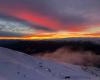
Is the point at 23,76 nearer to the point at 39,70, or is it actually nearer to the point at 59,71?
the point at 39,70

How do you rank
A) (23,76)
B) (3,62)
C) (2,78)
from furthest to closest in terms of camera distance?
(3,62) < (23,76) < (2,78)

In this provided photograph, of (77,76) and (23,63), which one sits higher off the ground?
(23,63)

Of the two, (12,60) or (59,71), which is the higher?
(12,60)

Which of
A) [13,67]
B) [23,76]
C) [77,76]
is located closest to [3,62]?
[13,67]

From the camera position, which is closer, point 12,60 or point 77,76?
point 12,60

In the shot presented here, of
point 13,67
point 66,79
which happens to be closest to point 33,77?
point 13,67

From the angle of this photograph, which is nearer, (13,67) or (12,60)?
(13,67)

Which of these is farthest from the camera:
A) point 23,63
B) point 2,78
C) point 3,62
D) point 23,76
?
point 23,63

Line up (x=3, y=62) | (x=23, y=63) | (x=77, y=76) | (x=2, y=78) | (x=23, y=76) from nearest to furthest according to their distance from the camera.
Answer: (x=2, y=78), (x=23, y=76), (x=3, y=62), (x=23, y=63), (x=77, y=76)

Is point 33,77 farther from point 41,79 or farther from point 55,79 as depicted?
point 55,79
